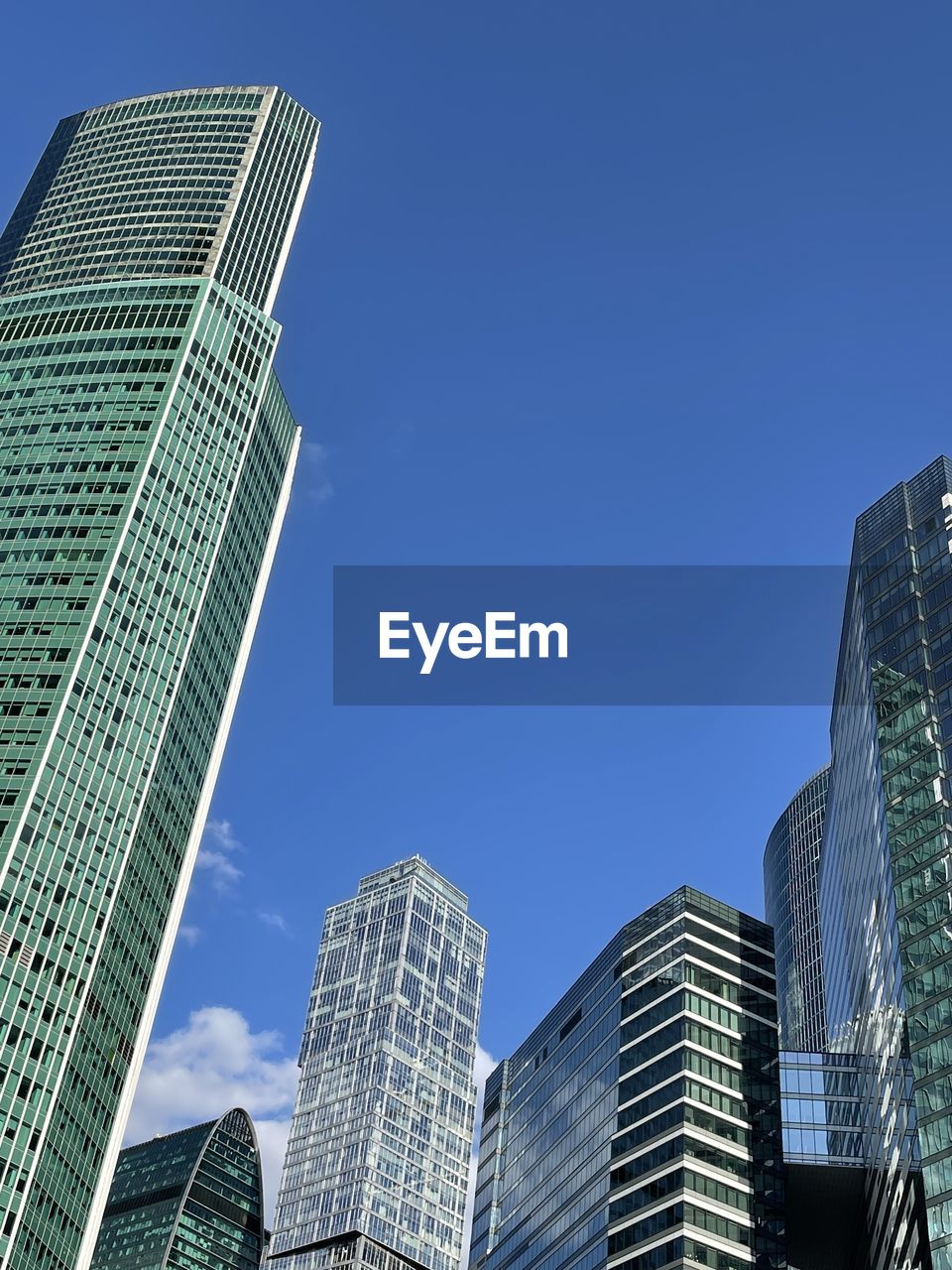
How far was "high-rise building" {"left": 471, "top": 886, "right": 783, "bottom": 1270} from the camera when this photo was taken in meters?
139

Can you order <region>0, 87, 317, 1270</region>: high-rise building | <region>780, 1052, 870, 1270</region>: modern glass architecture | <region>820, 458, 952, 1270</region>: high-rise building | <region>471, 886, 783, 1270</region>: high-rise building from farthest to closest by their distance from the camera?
<region>0, 87, 317, 1270</region>: high-rise building → <region>780, 1052, 870, 1270</region>: modern glass architecture → <region>471, 886, 783, 1270</region>: high-rise building → <region>820, 458, 952, 1270</region>: high-rise building

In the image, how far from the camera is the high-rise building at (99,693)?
144750mm

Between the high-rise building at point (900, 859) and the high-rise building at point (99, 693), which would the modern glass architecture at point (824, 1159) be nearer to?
the high-rise building at point (900, 859)

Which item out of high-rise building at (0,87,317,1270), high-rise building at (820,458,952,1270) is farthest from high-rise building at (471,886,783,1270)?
high-rise building at (0,87,317,1270)

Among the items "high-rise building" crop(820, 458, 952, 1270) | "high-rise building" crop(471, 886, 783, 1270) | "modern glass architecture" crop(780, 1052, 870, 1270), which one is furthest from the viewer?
"modern glass architecture" crop(780, 1052, 870, 1270)

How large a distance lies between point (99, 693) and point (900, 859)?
275 feet

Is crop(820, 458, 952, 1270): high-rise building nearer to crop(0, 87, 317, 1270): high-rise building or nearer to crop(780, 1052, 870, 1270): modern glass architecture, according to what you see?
crop(780, 1052, 870, 1270): modern glass architecture

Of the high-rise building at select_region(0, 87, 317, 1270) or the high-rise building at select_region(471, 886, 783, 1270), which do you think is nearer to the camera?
the high-rise building at select_region(471, 886, 783, 1270)

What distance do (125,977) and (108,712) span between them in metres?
27.7

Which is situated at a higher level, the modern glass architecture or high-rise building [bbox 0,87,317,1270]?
high-rise building [bbox 0,87,317,1270]

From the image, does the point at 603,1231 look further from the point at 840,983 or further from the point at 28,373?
the point at 28,373

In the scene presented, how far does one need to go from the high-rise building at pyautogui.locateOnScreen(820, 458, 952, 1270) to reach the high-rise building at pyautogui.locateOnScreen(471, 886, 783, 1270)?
10734 mm

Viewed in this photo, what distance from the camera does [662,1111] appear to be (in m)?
145

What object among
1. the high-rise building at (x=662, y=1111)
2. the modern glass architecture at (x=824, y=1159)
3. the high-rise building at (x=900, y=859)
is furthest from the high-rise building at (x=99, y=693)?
the high-rise building at (x=900, y=859)
